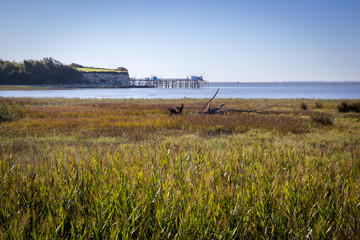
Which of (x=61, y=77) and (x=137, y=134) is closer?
(x=137, y=134)

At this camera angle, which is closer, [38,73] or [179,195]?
[179,195]

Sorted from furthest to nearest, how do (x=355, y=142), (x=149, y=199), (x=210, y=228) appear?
(x=355, y=142) < (x=149, y=199) < (x=210, y=228)

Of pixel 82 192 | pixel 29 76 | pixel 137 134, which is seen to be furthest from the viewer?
pixel 29 76

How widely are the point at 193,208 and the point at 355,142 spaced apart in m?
10.2

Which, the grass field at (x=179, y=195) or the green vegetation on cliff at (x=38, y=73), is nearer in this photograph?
the grass field at (x=179, y=195)

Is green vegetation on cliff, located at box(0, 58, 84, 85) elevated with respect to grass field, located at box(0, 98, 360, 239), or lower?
elevated

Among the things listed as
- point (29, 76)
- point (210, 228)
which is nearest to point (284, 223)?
point (210, 228)

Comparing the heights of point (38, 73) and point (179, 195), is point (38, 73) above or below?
above

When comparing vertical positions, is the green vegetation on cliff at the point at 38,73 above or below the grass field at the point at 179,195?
above

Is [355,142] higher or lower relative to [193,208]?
lower

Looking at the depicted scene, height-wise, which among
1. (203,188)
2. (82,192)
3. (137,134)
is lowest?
(137,134)

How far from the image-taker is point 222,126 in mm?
13461

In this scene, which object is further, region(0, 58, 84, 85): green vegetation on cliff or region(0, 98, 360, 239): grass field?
region(0, 58, 84, 85): green vegetation on cliff

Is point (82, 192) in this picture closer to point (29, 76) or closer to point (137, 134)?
point (137, 134)
